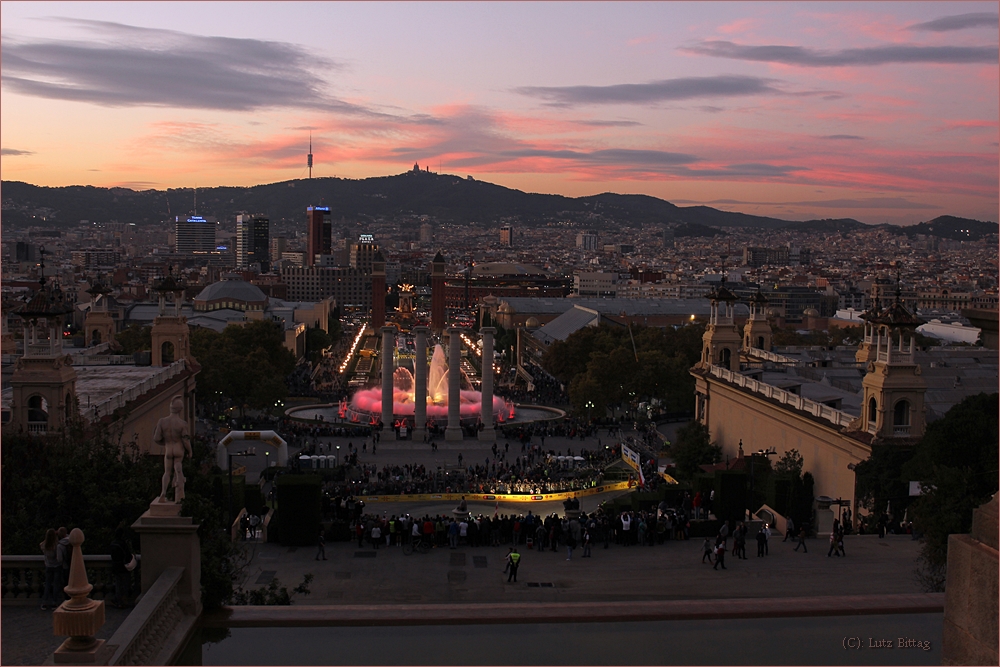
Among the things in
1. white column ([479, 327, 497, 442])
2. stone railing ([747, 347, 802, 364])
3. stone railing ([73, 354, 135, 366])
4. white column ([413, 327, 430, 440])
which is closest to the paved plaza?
stone railing ([747, 347, 802, 364])

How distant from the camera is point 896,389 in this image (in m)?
30.0

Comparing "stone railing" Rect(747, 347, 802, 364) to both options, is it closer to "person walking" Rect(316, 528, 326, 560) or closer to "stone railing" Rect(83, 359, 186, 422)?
"stone railing" Rect(83, 359, 186, 422)

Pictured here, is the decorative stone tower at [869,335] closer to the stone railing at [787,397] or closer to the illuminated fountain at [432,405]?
the stone railing at [787,397]

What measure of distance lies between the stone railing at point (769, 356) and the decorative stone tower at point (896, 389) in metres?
16.1

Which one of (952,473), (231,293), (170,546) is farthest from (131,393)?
(231,293)

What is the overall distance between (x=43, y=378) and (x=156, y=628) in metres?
18.9

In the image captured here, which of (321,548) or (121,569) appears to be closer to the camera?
(121,569)

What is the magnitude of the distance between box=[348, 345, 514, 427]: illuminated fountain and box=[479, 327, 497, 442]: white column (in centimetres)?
109

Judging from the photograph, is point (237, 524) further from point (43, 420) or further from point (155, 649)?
point (155, 649)

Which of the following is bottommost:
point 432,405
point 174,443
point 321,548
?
point 432,405

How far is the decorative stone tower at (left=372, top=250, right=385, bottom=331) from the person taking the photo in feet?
497

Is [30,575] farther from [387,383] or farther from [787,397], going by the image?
[387,383]

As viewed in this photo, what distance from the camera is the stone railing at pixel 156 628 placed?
10.2 metres

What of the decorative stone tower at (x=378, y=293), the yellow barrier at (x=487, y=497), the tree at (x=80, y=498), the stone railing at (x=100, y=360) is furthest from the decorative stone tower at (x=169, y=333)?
the decorative stone tower at (x=378, y=293)
